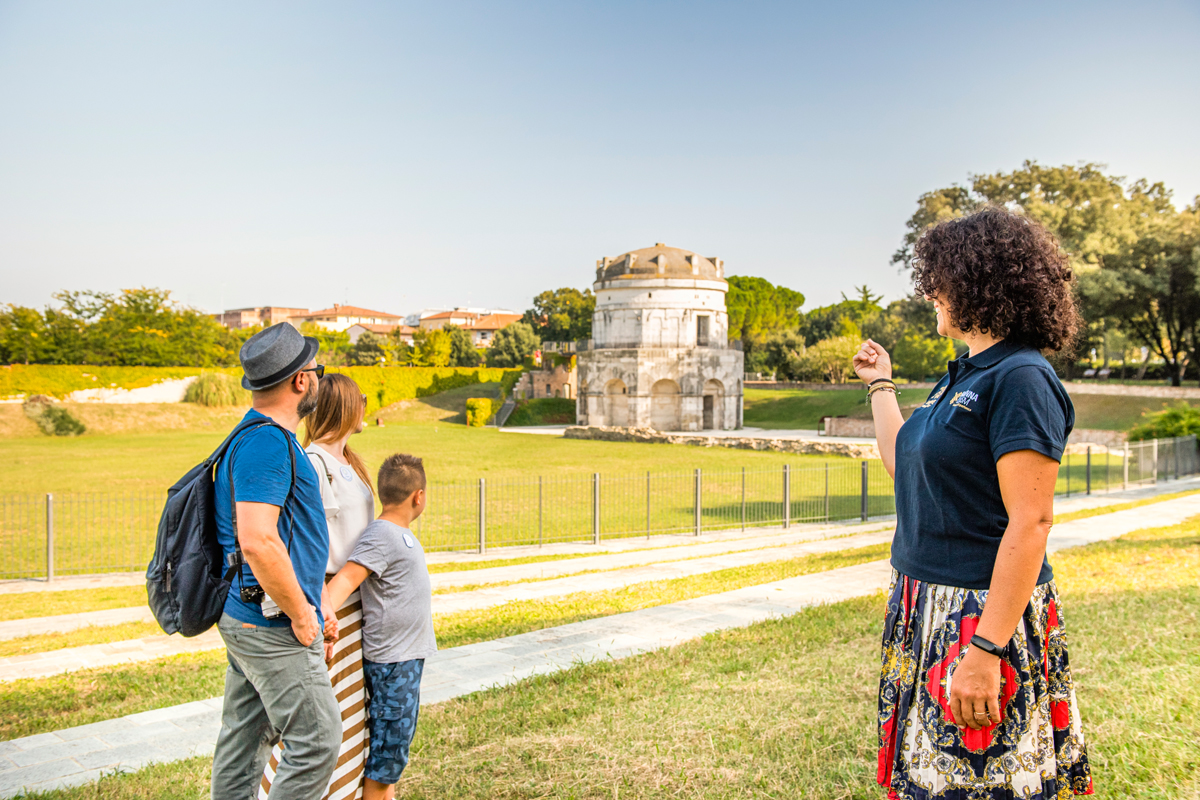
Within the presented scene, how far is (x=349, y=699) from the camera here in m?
3.27

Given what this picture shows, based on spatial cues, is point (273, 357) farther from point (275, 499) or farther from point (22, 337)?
point (22, 337)

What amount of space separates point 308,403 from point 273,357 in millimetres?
418

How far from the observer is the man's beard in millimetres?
3197

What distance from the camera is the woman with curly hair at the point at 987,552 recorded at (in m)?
2.21

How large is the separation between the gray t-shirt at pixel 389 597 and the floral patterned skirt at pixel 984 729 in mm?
1874

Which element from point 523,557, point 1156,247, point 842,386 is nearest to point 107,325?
point 842,386

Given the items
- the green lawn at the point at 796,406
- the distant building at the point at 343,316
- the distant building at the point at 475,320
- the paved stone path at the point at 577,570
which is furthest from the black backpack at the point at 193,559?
the distant building at the point at 343,316

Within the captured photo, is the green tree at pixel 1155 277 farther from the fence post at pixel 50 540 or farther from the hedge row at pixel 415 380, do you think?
the fence post at pixel 50 540

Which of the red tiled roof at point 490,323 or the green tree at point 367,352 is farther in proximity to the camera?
the red tiled roof at point 490,323

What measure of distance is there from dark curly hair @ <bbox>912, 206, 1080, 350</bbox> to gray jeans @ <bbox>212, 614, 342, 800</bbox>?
244 centimetres

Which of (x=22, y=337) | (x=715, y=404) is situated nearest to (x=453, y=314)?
(x=22, y=337)

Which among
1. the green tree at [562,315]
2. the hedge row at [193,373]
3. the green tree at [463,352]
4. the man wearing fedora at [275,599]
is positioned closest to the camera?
the man wearing fedora at [275,599]

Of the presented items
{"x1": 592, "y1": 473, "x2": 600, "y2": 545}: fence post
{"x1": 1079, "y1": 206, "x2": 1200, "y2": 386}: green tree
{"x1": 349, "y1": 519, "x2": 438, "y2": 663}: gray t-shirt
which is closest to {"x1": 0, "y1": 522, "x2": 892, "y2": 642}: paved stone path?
{"x1": 592, "y1": 473, "x2": 600, "y2": 545}: fence post

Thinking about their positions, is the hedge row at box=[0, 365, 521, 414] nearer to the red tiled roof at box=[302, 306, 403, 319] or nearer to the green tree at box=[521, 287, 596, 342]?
the green tree at box=[521, 287, 596, 342]
